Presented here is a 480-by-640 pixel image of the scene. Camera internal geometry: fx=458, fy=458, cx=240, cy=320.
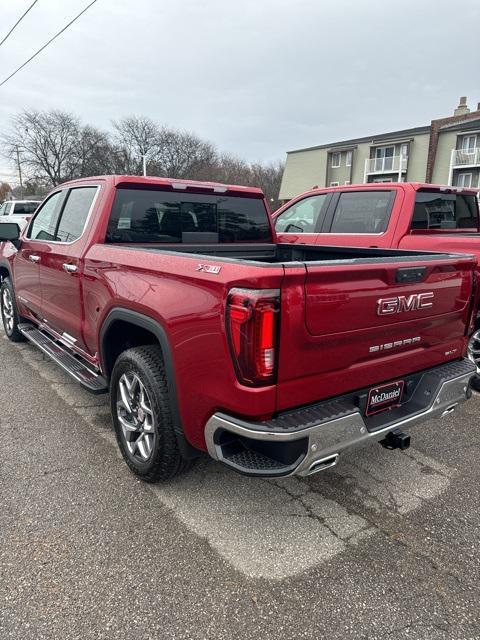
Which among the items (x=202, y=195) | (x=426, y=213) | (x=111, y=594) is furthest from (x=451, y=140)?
(x=111, y=594)

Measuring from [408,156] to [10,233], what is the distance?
127 feet

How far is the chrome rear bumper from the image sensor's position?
2037 mm

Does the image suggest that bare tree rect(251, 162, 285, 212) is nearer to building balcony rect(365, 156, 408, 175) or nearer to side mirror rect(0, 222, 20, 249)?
building balcony rect(365, 156, 408, 175)

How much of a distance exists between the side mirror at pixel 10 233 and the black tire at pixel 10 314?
2.99 feet

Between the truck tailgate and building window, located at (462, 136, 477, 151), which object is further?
building window, located at (462, 136, 477, 151)

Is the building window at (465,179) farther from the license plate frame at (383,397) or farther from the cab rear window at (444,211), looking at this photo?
the license plate frame at (383,397)

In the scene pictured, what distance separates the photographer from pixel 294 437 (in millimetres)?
2002

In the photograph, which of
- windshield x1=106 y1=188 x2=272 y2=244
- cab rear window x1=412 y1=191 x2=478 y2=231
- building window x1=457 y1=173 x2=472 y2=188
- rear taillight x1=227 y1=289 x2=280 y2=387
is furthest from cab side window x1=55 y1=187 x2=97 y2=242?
building window x1=457 y1=173 x2=472 y2=188

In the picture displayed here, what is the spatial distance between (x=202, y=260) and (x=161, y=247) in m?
1.50

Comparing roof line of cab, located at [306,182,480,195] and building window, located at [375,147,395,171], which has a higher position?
building window, located at [375,147,395,171]

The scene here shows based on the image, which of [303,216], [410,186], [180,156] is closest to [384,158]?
[180,156]

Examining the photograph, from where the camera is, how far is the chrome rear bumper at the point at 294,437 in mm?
2037

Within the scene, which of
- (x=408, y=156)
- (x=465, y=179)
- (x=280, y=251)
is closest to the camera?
(x=280, y=251)

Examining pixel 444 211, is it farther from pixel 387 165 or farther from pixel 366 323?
pixel 387 165
